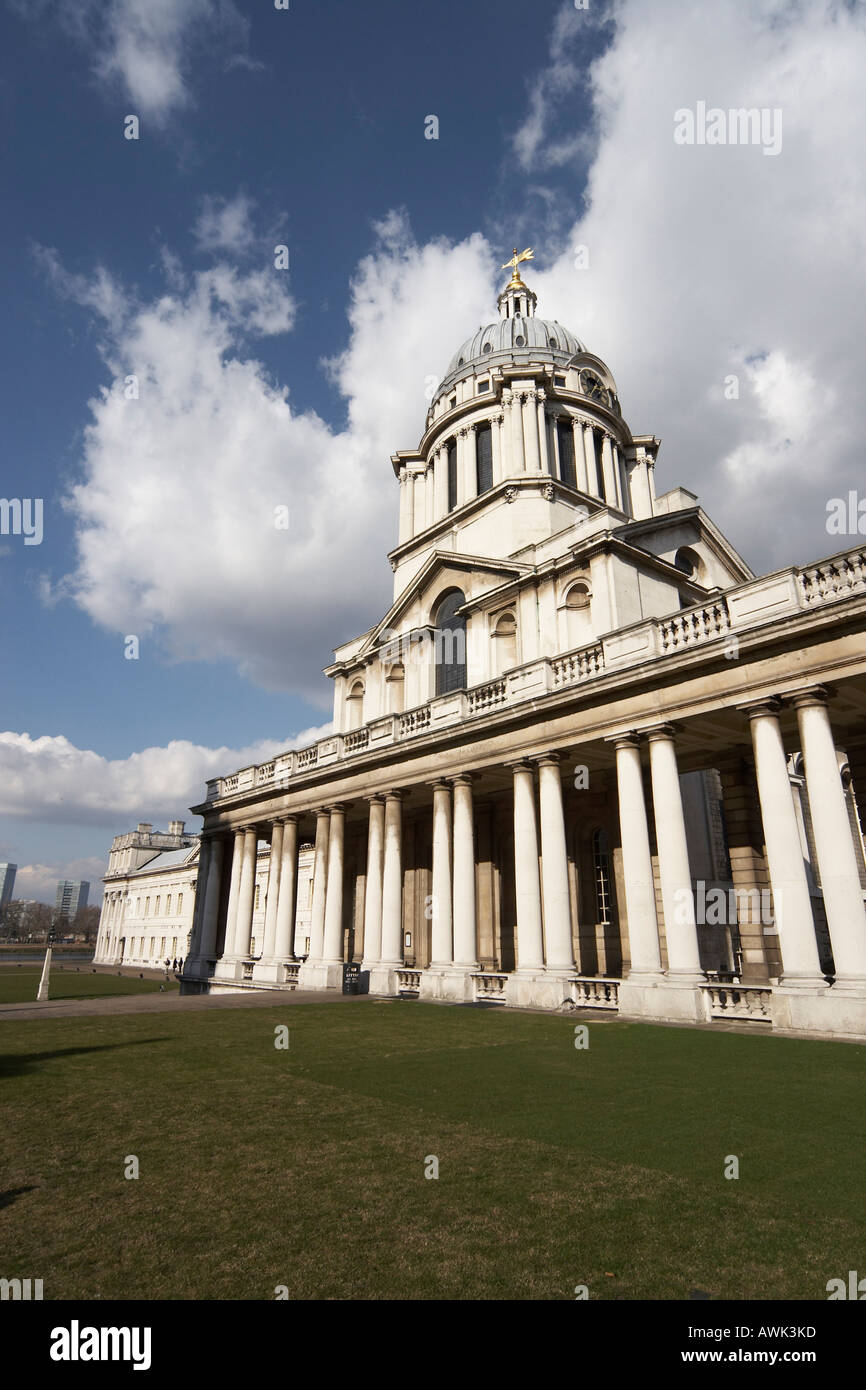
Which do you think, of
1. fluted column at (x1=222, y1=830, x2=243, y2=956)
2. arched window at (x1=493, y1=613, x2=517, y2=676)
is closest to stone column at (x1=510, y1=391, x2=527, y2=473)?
arched window at (x1=493, y1=613, x2=517, y2=676)

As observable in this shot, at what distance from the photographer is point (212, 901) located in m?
37.2

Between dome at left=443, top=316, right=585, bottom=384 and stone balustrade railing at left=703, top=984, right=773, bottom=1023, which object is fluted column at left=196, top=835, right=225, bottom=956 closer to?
stone balustrade railing at left=703, top=984, right=773, bottom=1023

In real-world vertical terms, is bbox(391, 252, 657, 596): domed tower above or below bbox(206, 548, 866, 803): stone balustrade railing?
above

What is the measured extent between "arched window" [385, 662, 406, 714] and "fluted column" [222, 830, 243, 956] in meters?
9.66

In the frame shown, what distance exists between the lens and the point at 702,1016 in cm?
1582

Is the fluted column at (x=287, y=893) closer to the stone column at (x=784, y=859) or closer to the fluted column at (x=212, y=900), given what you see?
the fluted column at (x=212, y=900)

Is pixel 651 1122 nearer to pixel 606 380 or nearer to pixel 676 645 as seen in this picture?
pixel 676 645

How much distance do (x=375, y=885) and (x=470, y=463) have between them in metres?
24.1

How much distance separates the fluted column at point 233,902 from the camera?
3420 centimetres

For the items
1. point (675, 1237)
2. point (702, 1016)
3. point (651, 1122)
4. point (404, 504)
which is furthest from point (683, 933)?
point (404, 504)

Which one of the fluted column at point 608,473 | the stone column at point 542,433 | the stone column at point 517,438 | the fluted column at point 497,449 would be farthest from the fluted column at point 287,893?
the fluted column at point 608,473

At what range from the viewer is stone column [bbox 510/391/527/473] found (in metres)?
37.2

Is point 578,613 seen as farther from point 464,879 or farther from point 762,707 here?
point 762,707
